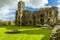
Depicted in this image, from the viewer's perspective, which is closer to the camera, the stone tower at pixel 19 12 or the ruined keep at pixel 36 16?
the ruined keep at pixel 36 16

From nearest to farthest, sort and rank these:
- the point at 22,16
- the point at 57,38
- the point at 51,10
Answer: the point at 57,38
the point at 51,10
the point at 22,16

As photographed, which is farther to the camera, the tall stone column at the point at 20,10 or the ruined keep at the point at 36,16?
the tall stone column at the point at 20,10

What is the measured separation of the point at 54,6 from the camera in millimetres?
57031

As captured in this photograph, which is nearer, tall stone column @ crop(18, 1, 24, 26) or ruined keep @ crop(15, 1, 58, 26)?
ruined keep @ crop(15, 1, 58, 26)

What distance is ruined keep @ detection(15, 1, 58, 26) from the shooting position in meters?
57.0

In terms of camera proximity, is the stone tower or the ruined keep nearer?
the ruined keep

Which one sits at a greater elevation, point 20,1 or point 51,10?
point 20,1

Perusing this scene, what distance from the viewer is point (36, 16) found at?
59344mm

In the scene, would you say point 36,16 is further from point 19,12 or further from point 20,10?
point 19,12

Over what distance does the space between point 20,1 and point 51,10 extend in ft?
49.3

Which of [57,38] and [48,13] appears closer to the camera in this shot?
[57,38]

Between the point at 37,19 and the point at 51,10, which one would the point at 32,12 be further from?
the point at 51,10

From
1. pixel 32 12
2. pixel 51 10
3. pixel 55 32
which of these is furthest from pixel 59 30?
pixel 32 12

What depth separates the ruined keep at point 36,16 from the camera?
57.0m
